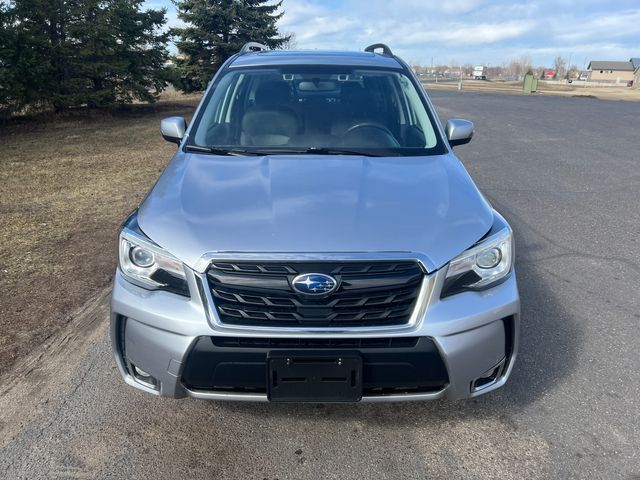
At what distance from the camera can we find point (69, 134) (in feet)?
42.2

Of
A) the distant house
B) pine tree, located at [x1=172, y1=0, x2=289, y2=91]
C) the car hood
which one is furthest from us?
the distant house

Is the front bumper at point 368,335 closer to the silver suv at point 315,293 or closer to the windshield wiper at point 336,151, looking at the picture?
the silver suv at point 315,293

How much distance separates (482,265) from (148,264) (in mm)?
1557

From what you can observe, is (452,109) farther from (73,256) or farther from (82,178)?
(73,256)

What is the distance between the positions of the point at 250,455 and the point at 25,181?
22.9 ft

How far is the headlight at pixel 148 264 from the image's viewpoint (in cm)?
230

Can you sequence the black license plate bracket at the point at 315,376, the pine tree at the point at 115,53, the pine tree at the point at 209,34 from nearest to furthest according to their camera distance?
the black license plate bracket at the point at 315,376 → the pine tree at the point at 115,53 → the pine tree at the point at 209,34

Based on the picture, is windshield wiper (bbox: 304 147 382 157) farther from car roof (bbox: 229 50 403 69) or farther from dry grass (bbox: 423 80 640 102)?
dry grass (bbox: 423 80 640 102)

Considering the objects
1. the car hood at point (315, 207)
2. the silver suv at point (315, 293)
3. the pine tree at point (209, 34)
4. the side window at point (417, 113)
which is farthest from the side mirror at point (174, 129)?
the pine tree at point (209, 34)

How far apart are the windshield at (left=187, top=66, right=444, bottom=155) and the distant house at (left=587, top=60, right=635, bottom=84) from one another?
119 m

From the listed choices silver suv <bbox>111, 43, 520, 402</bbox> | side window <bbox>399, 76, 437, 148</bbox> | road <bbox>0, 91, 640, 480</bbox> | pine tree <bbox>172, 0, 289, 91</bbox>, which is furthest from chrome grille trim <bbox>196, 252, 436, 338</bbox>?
pine tree <bbox>172, 0, 289, 91</bbox>

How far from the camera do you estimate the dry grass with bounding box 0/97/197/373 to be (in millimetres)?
3787

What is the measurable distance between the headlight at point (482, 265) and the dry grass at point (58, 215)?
2706 millimetres

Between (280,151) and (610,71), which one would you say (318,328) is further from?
(610,71)
